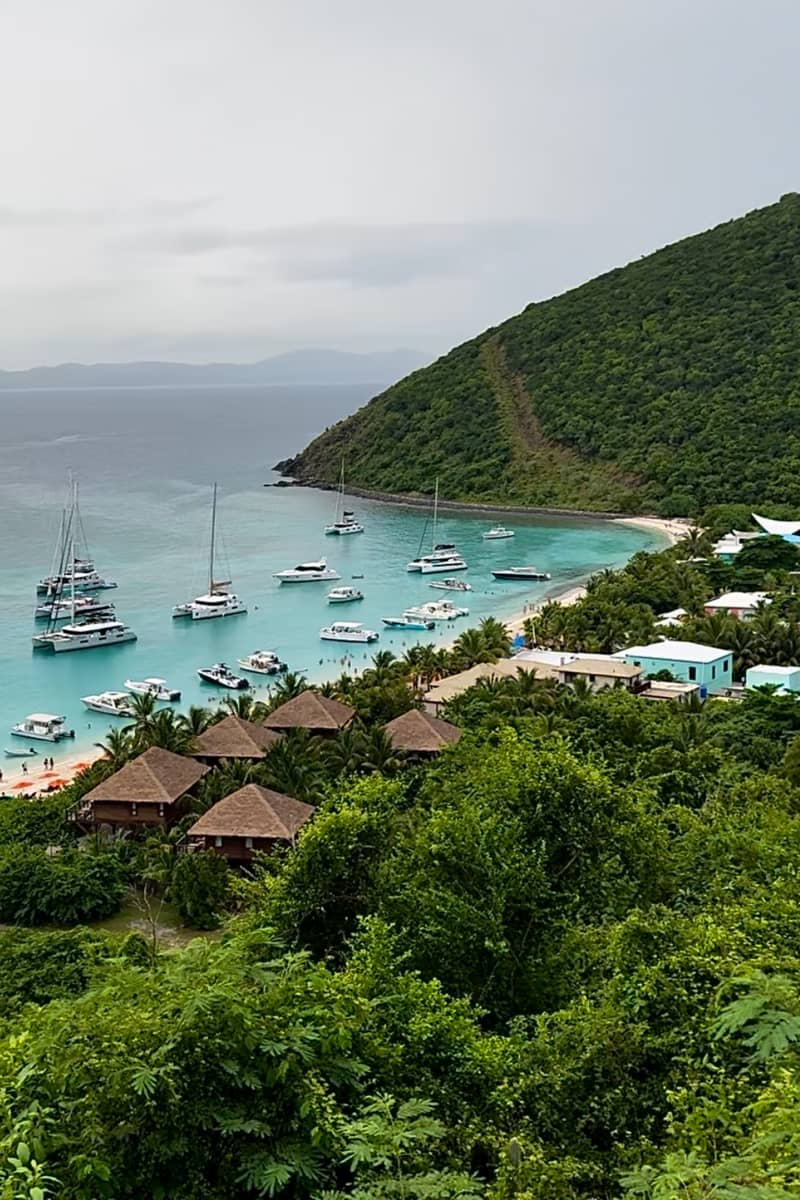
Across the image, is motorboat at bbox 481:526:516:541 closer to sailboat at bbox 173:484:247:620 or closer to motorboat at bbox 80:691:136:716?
sailboat at bbox 173:484:247:620

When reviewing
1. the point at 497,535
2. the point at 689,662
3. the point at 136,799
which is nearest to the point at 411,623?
the point at 689,662

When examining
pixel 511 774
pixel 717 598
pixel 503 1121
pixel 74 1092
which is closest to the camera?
pixel 74 1092

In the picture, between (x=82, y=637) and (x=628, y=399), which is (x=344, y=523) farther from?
(x=82, y=637)

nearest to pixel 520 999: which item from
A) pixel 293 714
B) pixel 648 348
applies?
pixel 293 714

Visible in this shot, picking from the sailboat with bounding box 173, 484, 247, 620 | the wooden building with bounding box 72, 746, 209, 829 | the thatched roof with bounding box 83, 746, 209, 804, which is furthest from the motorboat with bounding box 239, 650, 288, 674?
the wooden building with bounding box 72, 746, 209, 829

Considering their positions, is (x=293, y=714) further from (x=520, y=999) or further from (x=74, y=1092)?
(x=74, y=1092)

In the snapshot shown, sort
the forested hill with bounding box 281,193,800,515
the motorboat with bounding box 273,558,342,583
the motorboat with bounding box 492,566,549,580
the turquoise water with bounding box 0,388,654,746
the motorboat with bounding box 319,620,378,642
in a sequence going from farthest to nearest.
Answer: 1. the forested hill with bounding box 281,193,800,515
2. the motorboat with bounding box 273,558,342,583
3. the motorboat with bounding box 492,566,549,580
4. the motorboat with bounding box 319,620,378,642
5. the turquoise water with bounding box 0,388,654,746

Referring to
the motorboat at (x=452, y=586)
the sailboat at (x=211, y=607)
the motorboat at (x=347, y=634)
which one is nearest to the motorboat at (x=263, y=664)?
the motorboat at (x=347, y=634)
